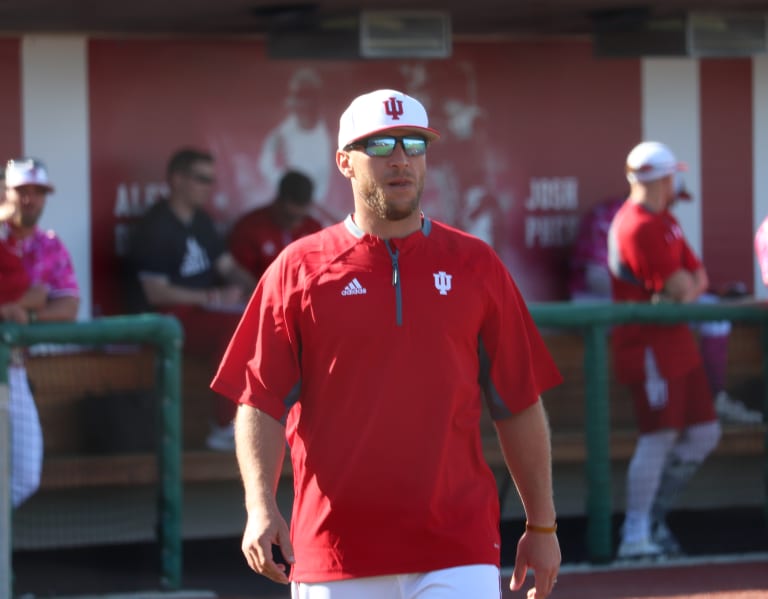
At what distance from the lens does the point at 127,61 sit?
834cm

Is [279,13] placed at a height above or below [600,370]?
above

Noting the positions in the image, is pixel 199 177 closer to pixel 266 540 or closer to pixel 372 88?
pixel 372 88

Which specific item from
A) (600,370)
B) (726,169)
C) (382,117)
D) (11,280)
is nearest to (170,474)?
(11,280)

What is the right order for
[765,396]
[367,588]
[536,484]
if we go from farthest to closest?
[765,396] → [536,484] → [367,588]

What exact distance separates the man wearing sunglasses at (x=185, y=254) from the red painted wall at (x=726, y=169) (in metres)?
3.09

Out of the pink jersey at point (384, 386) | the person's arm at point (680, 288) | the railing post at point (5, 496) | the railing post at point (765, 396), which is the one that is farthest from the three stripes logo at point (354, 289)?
the railing post at point (765, 396)

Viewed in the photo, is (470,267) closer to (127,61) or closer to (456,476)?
(456,476)

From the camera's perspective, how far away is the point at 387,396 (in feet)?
11.8

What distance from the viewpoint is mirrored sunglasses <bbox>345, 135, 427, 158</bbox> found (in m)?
3.66

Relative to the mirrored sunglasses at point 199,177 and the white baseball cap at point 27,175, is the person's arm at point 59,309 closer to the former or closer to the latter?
the white baseball cap at point 27,175

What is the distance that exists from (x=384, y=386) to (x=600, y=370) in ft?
12.2

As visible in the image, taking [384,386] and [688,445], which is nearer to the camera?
[384,386]

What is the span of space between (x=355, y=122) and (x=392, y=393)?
2.24ft

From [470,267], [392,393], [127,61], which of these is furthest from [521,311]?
[127,61]
